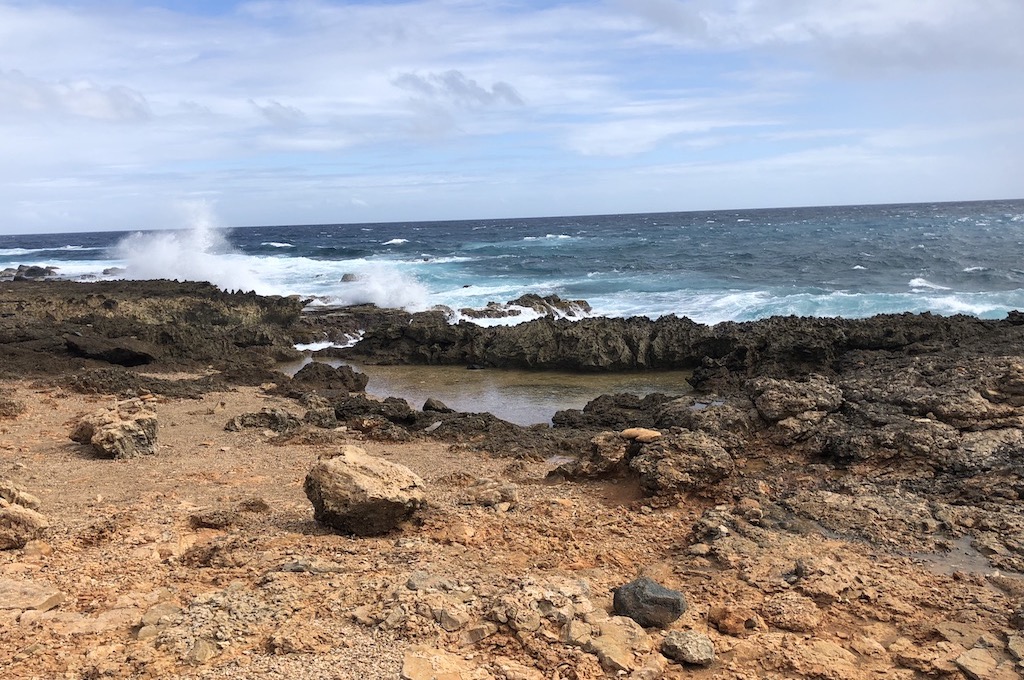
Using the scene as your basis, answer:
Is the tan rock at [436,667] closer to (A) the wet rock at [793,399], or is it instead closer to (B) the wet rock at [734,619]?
(B) the wet rock at [734,619]

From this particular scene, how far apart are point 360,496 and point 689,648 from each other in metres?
2.72

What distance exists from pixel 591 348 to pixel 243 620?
41.4 feet

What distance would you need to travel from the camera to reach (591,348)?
16.2 meters

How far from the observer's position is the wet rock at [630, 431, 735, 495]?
6832 mm

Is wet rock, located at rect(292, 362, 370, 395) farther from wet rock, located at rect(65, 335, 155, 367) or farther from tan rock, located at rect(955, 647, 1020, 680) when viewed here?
tan rock, located at rect(955, 647, 1020, 680)

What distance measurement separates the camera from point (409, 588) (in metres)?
4.52

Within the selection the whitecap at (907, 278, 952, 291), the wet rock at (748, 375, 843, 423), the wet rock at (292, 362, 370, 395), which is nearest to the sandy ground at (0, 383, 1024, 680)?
the wet rock at (748, 375, 843, 423)

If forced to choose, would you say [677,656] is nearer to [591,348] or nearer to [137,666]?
[137,666]

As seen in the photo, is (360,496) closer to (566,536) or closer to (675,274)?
(566,536)

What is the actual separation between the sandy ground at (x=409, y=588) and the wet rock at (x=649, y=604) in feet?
0.45

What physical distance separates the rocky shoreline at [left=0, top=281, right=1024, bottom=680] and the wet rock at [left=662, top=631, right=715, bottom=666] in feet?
0.06

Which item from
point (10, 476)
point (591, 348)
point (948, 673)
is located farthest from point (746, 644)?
point (591, 348)

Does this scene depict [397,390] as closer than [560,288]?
Yes

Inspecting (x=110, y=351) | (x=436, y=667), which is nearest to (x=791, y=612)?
(x=436, y=667)
